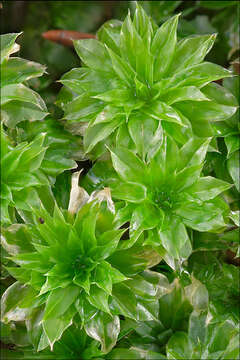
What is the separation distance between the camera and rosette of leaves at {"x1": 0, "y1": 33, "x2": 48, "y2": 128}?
926 millimetres

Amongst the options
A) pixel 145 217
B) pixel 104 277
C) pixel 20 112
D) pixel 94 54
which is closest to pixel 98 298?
pixel 104 277

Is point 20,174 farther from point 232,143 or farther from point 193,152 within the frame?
point 232,143

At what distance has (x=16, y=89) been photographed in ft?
3.05

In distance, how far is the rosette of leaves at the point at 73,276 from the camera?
0.90 meters

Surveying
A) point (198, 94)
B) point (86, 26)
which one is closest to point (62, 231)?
point (198, 94)

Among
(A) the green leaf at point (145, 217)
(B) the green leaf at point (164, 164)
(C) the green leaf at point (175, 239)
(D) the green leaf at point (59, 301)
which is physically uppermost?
(B) the green leaf at point (164, 164)

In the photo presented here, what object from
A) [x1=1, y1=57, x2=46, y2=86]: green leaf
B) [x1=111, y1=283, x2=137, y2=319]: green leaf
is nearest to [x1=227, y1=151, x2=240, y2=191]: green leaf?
[x1=111, y1=283, x2=137, y2=319]: green leaf

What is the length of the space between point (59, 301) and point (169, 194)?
295 mm

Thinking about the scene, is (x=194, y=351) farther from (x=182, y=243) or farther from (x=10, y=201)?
(x=10, y=201)

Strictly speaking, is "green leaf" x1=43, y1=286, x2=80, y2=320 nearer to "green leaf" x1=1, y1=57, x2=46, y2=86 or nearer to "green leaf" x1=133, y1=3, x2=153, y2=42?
"green leaf" x1=1, y1=57, x2=46, y2=86

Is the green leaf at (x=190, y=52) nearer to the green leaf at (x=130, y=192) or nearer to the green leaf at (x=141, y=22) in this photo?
the green leaf at (x=141, y=22)

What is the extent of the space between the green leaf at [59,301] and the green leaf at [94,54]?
1.48ft

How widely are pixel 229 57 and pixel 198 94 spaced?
47 cm

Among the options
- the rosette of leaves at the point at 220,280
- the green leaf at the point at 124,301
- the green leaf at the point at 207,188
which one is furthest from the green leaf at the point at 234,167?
the green leaf at the point at 124,301
